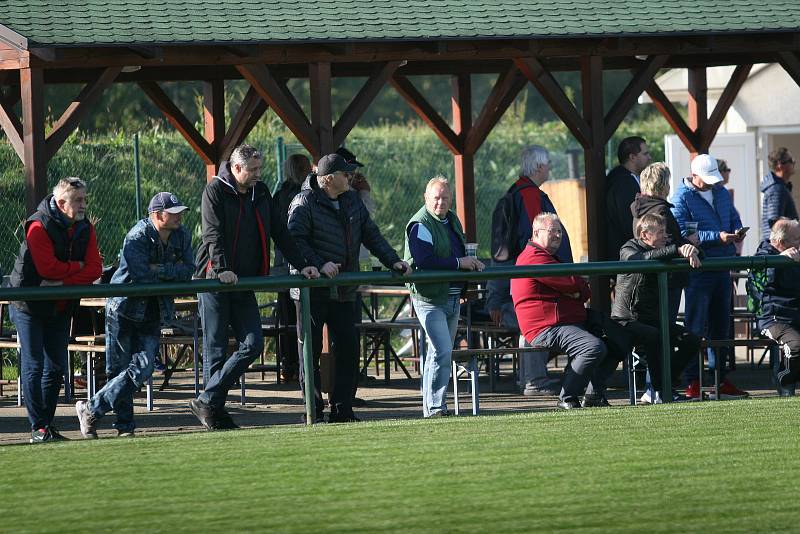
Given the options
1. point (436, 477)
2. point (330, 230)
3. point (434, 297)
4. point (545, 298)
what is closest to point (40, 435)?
point (330, 230)

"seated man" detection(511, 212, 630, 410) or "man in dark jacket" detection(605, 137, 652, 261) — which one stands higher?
"man in dark jacket" detection(605, 137, 652, 261)

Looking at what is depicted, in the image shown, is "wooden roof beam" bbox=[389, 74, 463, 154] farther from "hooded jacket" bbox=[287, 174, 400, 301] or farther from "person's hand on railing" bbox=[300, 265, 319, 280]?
"person's hand on railing" bbox=[300, 265, 319, 280]

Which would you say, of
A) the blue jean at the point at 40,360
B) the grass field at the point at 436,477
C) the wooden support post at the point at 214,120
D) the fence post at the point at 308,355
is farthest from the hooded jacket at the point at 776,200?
the blue jean at the point at 40,360

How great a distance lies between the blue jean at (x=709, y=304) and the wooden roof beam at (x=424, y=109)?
14.8 feet

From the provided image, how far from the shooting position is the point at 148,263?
9.62m

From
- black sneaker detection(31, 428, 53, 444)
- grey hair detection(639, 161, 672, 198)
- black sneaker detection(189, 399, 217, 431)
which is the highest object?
grey hair detection(639, 161, 672, 198)

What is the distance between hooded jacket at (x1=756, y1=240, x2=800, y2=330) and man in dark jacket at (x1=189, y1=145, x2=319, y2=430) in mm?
3364

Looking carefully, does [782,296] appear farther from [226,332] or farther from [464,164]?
[464,164]

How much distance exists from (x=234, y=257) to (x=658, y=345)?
2.88 meters

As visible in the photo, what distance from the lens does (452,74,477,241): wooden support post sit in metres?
15.8

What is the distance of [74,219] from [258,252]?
45.9 inches

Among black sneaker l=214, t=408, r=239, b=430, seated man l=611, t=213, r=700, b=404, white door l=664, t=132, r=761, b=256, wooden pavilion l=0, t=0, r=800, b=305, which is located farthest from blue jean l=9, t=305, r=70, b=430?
white door l=664, t=132, r=761, b=256

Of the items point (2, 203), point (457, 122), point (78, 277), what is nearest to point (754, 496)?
point (78, 277)

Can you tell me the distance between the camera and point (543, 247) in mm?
10391
